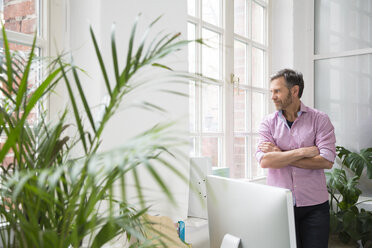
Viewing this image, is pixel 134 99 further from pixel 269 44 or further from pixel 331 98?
pixel 331 98

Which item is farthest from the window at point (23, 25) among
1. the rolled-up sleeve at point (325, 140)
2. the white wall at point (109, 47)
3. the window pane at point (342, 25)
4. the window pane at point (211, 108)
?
the window pane at point (342, 25)

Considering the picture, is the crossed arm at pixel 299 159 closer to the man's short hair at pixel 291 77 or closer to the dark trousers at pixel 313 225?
the dark trousers at pixel 313 225

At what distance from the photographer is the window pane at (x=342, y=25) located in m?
3.65

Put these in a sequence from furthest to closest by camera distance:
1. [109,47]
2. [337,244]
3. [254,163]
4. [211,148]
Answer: [254,163], [337,244], [211,148], [109,47]

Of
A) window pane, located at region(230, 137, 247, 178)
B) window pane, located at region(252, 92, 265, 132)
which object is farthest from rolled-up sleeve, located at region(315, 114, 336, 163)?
window pane, located at region(252, 92, 265, 132)

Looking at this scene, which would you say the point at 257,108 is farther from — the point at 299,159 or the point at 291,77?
the point at 299,159

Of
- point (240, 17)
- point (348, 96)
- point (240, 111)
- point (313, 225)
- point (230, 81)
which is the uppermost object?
point (240, 17)

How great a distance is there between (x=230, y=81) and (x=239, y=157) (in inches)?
27.6

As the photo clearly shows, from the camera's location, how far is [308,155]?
90.2 inches

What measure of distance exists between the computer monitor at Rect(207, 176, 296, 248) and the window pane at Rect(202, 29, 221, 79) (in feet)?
5.58

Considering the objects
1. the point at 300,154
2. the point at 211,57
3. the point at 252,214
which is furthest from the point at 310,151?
the point at 252,214

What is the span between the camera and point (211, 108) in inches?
117

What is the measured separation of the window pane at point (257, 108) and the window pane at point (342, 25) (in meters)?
0.88

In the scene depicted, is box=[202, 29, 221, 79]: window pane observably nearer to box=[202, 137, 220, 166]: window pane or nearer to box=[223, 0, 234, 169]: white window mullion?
box=[223, 0, 234, 169]: white window mullion
